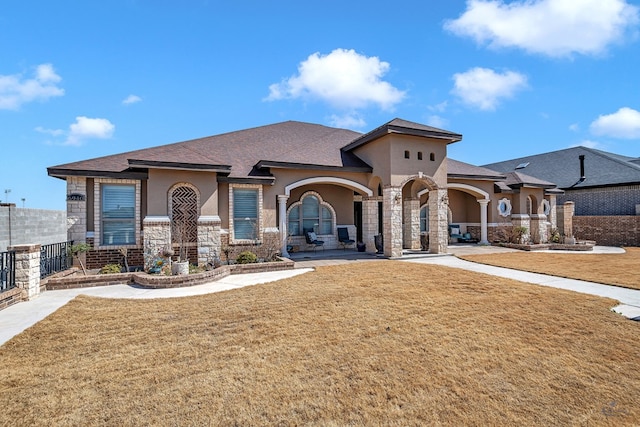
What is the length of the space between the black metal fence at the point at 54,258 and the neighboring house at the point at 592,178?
3010cm

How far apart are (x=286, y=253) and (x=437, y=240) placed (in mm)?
6892

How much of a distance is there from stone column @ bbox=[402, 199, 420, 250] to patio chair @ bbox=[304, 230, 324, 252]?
4.58 m

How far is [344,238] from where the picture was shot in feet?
51.2

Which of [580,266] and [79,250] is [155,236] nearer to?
[79,250]

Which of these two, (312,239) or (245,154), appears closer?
(245,154)

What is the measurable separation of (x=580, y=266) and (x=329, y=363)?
11523mm

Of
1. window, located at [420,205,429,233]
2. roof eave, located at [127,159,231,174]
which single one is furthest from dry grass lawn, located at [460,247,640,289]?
roof eave, located at [127,159,231,174]

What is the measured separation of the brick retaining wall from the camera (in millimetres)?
18656

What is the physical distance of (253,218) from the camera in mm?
12625

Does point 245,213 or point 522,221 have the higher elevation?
point 245,213

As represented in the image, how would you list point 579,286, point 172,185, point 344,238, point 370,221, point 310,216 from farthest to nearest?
point 344,238, point 310,216, point 370,221, point 172,185, point 579,286

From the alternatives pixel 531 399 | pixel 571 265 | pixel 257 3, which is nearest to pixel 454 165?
pixel 571 265

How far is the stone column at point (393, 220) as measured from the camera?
12844 mm

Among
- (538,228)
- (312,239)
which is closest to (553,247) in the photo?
(538,228)
